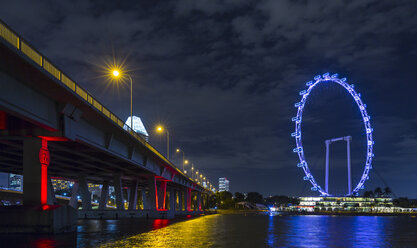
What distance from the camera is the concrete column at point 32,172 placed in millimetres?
27719

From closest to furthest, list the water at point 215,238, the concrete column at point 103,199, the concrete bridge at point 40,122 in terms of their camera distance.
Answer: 1. the water at point 215,238
2. the concrete bridge at point 40,122
3. the concrete column at point 103,199

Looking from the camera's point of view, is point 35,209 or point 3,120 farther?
point 3,120

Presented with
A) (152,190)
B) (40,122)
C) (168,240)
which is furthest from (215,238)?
(152,190)

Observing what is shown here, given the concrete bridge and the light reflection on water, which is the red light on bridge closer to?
the concrete bridge

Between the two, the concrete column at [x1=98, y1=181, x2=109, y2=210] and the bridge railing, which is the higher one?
the bridge railing

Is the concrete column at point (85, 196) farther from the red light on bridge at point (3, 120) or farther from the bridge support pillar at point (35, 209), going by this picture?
the red light on bridge at point (3, 120)

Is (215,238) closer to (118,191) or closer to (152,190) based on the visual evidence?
(118,191)

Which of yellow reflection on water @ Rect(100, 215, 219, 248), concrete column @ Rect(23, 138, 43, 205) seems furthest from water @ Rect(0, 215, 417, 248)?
concrete column @ Rect(23, 138, 43, 205)

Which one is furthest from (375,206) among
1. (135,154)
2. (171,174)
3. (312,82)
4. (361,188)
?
(135,154)

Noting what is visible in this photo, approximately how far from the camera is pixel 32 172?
28.2 meters

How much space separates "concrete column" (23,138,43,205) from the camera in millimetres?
27719

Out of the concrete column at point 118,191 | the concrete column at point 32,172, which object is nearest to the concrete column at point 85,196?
the concrete column at point 118,191

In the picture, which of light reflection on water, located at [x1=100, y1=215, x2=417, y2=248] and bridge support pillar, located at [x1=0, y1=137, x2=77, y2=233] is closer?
light reflection on water, located at [x1=100, y1=215, x2=417, y2=248]

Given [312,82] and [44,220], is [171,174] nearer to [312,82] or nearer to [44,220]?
[312,82]
